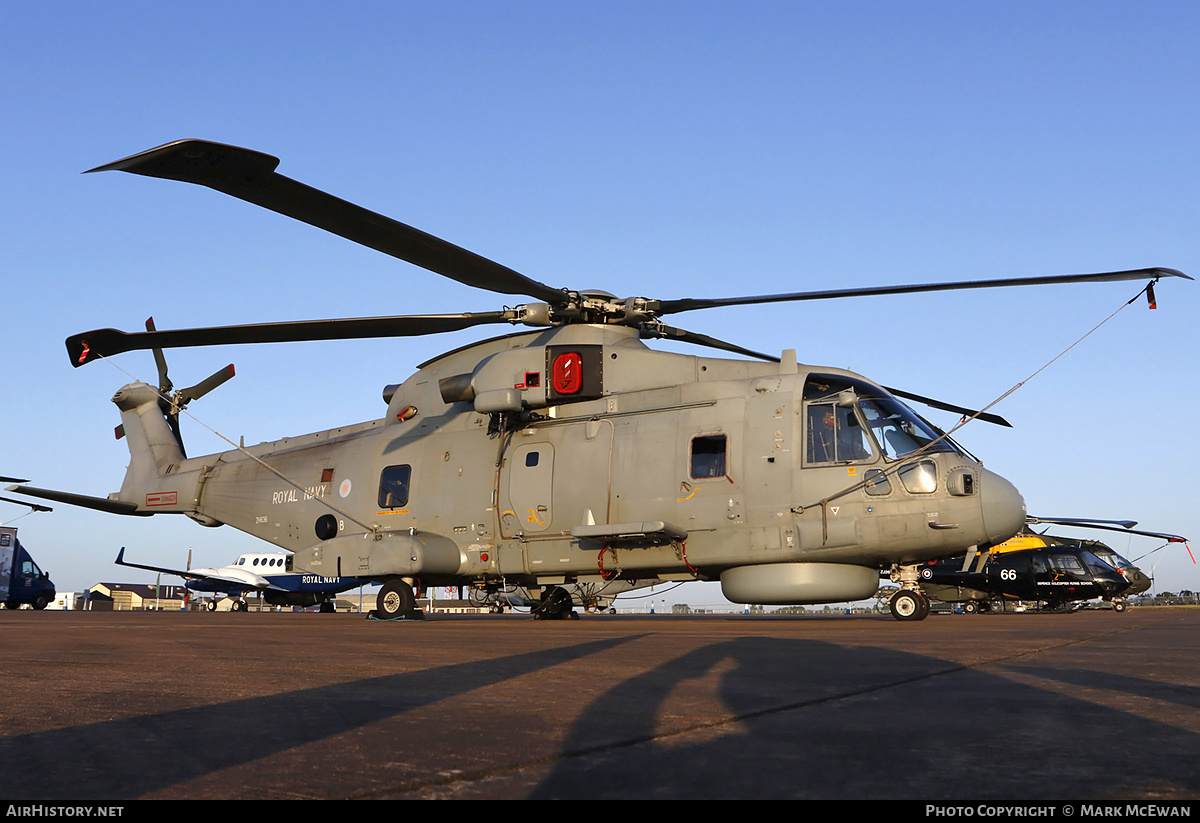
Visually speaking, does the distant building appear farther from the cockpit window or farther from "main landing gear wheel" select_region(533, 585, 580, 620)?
the cockpit window

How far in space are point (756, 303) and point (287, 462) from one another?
9297 mm

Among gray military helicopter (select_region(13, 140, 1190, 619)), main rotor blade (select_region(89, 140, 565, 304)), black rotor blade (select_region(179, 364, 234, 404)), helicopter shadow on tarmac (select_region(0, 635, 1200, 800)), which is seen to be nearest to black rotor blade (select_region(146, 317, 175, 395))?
black rotor blade (select_region(179, 364, 234, 404))

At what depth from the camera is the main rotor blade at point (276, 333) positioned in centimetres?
1253

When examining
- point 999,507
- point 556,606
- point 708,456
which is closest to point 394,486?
point 556,606

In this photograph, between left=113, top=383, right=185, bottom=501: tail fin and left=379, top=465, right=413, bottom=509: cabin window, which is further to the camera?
left=113, top=383, right=185, bottom=501: tail fin

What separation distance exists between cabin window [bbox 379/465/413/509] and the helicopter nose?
861cm

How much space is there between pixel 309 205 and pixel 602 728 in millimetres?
8067

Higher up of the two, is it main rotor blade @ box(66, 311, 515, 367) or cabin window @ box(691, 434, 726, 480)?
main rotor blade @ box(66, 311, 515, 367)

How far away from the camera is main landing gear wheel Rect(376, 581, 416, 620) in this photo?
14328 millimetres

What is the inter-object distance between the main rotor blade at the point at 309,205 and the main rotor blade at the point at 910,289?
86.1 inches

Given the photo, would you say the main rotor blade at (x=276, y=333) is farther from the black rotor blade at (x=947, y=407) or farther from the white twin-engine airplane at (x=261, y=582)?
the white twin-engine airplane at (x=261, y=582)

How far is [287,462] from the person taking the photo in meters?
17.1
